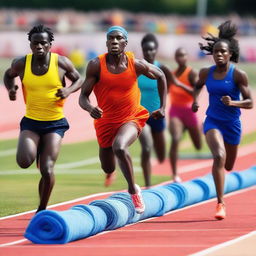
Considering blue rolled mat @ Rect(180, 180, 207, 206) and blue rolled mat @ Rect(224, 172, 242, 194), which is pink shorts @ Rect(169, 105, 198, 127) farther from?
blue rolled mat @ Rect(180, 180, 207, 206)

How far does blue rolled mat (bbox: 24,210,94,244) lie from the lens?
11227mm

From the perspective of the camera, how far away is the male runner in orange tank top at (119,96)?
12.9 m

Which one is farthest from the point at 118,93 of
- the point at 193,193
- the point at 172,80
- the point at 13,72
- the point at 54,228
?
the point at 172,80

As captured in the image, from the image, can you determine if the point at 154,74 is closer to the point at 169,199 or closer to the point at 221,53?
the point at 221,53

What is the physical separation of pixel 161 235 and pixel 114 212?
2.13 ft

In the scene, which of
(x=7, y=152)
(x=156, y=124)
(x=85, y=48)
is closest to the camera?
(x=156, y=124)

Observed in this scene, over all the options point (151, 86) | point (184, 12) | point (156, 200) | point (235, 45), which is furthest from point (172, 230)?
point (184, 12)

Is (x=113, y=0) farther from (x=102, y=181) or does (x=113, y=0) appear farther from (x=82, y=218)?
(x=82, y=218)

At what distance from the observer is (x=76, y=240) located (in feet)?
38.0

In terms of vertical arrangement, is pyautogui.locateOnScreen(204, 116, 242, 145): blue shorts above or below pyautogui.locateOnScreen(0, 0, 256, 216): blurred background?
above

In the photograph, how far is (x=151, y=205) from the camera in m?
13.5

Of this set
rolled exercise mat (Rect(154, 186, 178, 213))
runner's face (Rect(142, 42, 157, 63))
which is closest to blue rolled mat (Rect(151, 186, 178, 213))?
rolled exercise mat (Rect(154, 186, 178, 213))

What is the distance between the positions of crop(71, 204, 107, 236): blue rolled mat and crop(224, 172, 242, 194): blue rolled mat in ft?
15.5

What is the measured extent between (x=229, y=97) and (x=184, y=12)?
257ft
